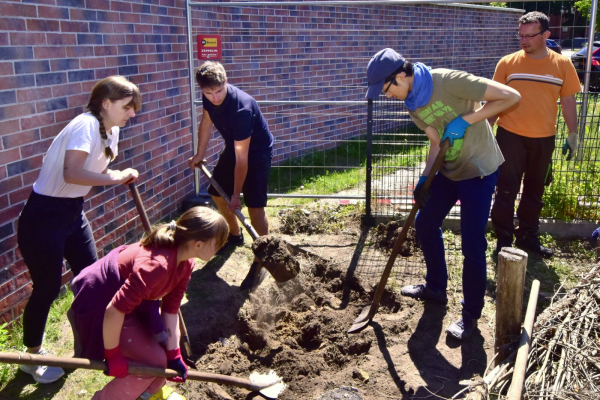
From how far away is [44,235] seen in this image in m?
3.28

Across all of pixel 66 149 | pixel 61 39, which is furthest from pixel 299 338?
pixel 61 39

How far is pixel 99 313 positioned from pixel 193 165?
100 inches

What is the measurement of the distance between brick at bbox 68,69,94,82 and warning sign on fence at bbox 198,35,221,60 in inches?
82.4

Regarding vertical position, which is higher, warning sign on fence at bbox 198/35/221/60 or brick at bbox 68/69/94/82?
warning sign on fence at bbox 198/35/221/60

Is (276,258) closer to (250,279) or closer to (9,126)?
(250,279)

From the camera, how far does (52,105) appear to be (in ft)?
14.2

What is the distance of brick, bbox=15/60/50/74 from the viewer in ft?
13.0

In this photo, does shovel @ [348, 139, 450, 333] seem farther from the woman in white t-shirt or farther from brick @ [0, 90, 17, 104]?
brick @ [0, 90, 17, 104]

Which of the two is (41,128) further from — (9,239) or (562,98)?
(562,98)

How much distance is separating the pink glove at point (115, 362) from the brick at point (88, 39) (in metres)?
2.93

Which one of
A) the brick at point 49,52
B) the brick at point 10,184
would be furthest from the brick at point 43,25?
the brick at point 10,184

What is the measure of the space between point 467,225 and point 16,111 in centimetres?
316

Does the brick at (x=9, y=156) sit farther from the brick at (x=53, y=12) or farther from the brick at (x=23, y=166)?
the brick at (x=53, y=12)

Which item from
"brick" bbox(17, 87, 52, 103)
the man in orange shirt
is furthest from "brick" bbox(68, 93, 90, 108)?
the man in orange shirt
